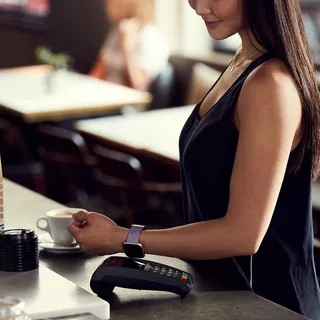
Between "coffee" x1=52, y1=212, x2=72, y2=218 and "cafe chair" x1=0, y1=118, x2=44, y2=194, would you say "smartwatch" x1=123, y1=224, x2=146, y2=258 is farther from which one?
"cafe chair" x1=0, y1=118, x2=44, y2=194

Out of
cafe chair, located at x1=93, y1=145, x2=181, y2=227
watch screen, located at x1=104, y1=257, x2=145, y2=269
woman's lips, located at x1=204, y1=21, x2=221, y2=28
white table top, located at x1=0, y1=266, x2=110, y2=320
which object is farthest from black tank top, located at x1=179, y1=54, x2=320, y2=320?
cafe chair, located at x1=93, y1=145, x2=181, y2=227

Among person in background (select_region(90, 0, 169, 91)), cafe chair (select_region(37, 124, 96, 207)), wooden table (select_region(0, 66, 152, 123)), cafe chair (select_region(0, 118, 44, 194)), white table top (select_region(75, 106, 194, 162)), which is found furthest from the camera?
person in background (select_region(90, 0, 169, 91))

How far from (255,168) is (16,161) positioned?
4.70 meters

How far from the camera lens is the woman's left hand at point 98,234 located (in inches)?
74.7

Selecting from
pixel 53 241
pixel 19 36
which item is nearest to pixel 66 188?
pixel 19 36

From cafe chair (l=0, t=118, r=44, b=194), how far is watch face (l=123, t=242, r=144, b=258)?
4.04 metres

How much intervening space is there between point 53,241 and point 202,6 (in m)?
0.70

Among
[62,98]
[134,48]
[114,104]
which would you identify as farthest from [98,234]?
[134,48]

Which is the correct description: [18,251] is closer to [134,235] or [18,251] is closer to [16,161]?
[134,235]

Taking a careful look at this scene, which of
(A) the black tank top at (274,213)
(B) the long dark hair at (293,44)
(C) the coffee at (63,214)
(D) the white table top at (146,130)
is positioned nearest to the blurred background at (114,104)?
(D) the white table top at (146,130)

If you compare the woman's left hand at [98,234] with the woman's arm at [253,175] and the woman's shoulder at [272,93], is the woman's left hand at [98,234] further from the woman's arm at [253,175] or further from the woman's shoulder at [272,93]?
the woman's shoulder at [272,93]

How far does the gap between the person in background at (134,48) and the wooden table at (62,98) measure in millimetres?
476

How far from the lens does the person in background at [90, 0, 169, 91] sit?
6.43m

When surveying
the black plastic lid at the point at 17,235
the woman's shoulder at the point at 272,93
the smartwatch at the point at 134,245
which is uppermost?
the woman's shoulder at the point at 272,93
